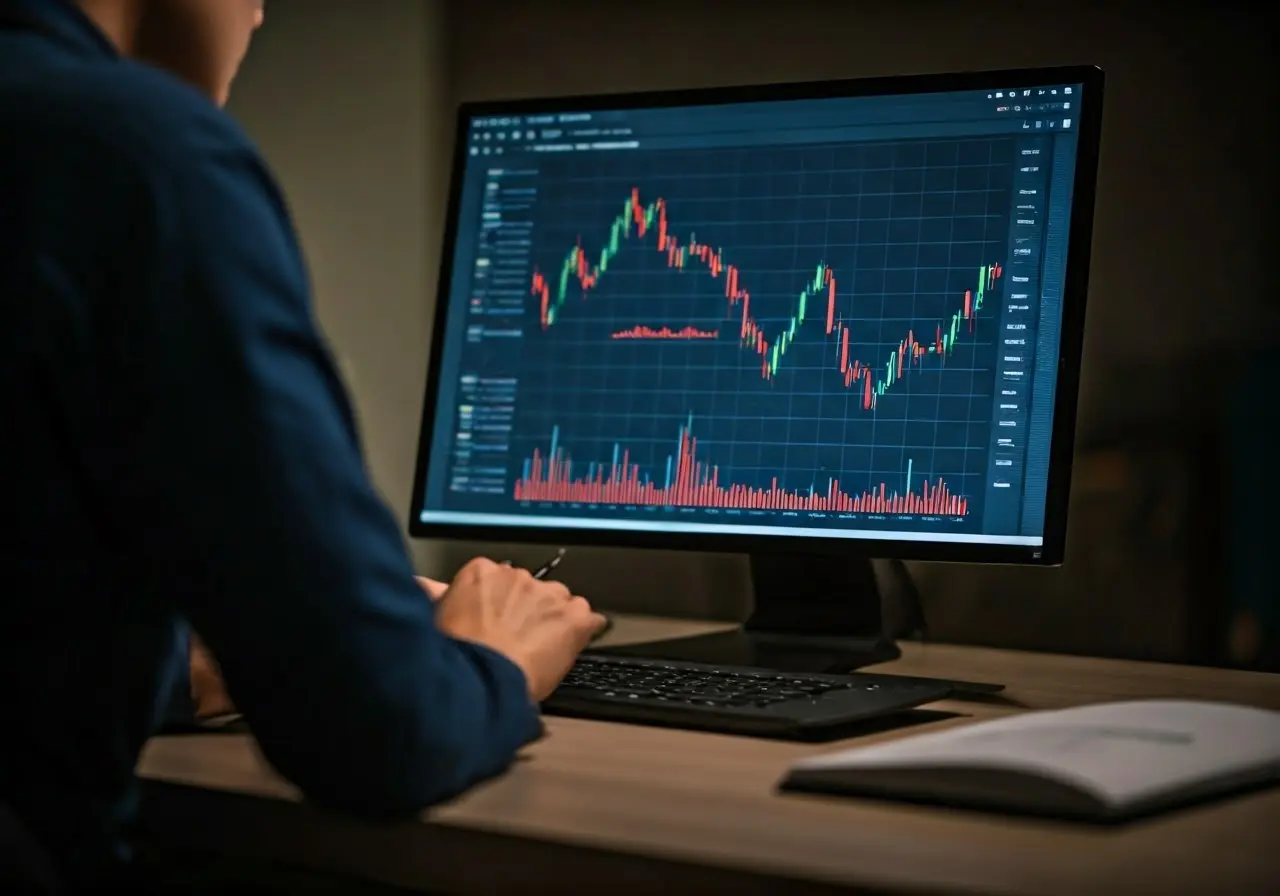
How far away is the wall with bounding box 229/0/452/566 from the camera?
1.76 metres

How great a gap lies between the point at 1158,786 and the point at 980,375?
0.51m

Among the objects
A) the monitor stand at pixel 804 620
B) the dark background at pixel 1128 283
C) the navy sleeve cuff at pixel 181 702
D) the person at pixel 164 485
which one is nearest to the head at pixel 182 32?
the person at pixel 164 485

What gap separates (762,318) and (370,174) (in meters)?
0.72

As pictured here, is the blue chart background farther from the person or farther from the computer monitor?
the person

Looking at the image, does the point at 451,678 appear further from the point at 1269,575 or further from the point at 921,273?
the point at 1269,575

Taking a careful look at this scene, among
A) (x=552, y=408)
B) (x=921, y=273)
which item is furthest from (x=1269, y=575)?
(x=552, y=408)

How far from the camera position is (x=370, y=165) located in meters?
1.79

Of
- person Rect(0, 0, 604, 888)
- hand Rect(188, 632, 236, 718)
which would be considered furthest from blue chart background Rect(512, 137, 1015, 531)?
person Rect(0, 0, 604, 888)

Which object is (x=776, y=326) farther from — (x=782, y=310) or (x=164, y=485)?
(x=164, y=485)

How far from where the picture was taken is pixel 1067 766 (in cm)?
71

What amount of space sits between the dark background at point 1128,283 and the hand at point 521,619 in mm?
554

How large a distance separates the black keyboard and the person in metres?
0.23

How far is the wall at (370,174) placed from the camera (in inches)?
69.3

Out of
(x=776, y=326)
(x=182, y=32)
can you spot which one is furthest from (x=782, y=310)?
(x=182, y=32)
